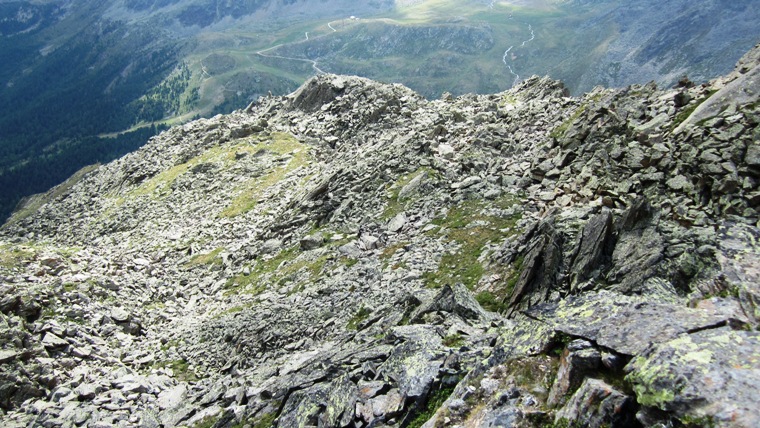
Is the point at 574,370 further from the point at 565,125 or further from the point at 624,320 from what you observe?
the point at 565,125

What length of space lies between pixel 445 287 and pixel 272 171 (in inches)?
1712

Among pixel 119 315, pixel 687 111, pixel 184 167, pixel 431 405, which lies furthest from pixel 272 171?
pixel 431 405

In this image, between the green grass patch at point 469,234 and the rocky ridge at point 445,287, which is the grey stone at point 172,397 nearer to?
the rocky ridge at point 445,287

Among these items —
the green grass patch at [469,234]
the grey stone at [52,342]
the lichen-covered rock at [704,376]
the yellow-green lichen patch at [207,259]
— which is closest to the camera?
the lichen-covered rock at [704,376]

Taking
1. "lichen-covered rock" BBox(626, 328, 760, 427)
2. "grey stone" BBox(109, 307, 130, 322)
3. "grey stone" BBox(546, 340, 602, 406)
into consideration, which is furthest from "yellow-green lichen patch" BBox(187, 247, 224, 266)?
"lichen-covered rock" BBox(626, 328, 760, 427)

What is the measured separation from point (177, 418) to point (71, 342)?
11.5 m

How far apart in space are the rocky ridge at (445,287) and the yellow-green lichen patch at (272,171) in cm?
58

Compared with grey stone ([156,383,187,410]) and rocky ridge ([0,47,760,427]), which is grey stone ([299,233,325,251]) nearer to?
rocky ridge ([0,47,760,427])

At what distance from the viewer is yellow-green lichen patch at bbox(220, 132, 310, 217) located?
52.9 meters

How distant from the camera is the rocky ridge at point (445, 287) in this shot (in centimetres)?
1166

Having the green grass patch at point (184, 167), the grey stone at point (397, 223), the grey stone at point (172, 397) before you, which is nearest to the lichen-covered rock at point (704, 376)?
the grey stone at point (172, 397)

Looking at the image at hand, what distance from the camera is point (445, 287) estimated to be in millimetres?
21203

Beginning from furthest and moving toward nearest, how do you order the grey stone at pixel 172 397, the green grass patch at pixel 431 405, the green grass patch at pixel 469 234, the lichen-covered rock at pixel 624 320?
the green grass patch at pixel 469 234 → the grey stone at pixel 172 397 → the green grass patch at pixel 431 405 → the lichen-covered rock at pixel 624 320

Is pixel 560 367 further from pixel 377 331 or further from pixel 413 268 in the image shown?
pixel 413 268
